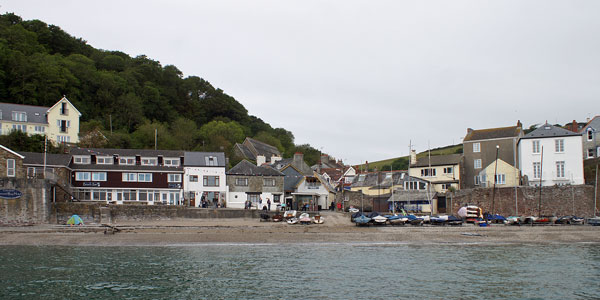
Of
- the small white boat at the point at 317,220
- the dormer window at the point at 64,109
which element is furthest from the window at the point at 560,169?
the dormer window at the point at 64,109

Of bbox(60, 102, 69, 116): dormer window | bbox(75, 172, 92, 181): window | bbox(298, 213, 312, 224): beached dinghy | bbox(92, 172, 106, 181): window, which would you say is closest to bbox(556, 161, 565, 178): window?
bbox(298, 213, 312, 224): beached dinghy

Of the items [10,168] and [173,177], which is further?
[173,177]

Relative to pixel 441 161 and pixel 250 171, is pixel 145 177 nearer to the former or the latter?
pixel 250 171

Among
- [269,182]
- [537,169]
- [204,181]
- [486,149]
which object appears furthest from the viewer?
[486,149]

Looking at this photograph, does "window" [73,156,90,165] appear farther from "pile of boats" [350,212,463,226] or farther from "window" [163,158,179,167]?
"pile of boats" [350,212,463,226]

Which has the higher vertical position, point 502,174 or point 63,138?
point 63,138

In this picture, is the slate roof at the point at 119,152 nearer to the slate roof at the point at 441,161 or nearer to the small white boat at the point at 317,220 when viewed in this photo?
the small white boat at the point at 317,220

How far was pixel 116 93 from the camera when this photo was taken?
3590 inches

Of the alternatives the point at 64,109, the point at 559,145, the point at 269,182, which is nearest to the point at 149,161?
the point at 269,182

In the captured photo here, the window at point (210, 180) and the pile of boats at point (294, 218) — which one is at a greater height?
the window at point (210, 180)

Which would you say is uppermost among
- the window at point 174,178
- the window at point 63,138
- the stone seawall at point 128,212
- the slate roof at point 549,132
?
the window at point 63,138

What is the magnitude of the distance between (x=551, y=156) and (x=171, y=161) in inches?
1706

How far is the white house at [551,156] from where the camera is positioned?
5597 cm

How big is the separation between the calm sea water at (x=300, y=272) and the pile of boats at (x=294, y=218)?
10062mm
